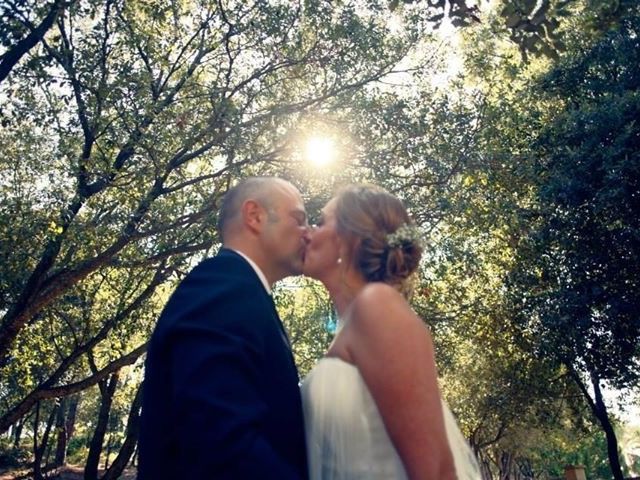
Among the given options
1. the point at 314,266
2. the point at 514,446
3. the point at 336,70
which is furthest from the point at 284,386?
the point at 514,446

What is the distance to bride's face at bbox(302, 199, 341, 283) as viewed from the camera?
10.6ft

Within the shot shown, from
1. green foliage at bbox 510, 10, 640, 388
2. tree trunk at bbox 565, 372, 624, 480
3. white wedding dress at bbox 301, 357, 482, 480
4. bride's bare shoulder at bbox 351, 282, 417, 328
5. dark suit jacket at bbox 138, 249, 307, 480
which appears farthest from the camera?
tree trunk at bbox 565, 372, 624, 480

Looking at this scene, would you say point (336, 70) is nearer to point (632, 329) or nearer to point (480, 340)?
point (632, 329)

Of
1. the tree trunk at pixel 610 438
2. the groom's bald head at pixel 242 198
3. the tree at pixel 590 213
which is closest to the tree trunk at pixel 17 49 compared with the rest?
the groom's bald head at pixel 242 198

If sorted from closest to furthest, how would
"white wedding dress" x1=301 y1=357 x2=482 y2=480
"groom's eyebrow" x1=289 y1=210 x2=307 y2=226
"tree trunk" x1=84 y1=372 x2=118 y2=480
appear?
1. "white wedding dress" x1=301 y1=357 x2=482 y2=480
2. "groom's eyebrow" x1=289 y1=210 x2=307 y2=226
3. "tree trunk" x1=84 y1=372 x2=118 y2=480

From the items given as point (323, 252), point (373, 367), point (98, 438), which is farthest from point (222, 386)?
point (98, 438)

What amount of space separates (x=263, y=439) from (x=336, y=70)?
11.7 m

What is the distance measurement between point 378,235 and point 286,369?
962 mm

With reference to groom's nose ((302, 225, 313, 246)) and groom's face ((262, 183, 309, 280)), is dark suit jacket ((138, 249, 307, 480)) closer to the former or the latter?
groom's face ((262, 183, 309, 280))

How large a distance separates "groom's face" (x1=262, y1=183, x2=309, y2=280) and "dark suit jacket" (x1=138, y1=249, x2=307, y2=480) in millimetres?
372

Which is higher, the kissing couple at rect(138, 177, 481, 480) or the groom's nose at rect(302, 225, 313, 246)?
the groom's nose at rect(302, 225, 313, 246)

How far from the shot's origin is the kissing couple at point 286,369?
6.75ft

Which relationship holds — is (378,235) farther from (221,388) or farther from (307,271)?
(221,388)

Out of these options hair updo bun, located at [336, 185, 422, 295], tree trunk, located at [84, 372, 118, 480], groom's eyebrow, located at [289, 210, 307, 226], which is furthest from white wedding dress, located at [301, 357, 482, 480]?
tree trunk, located at [84, 372, 118, 480]
